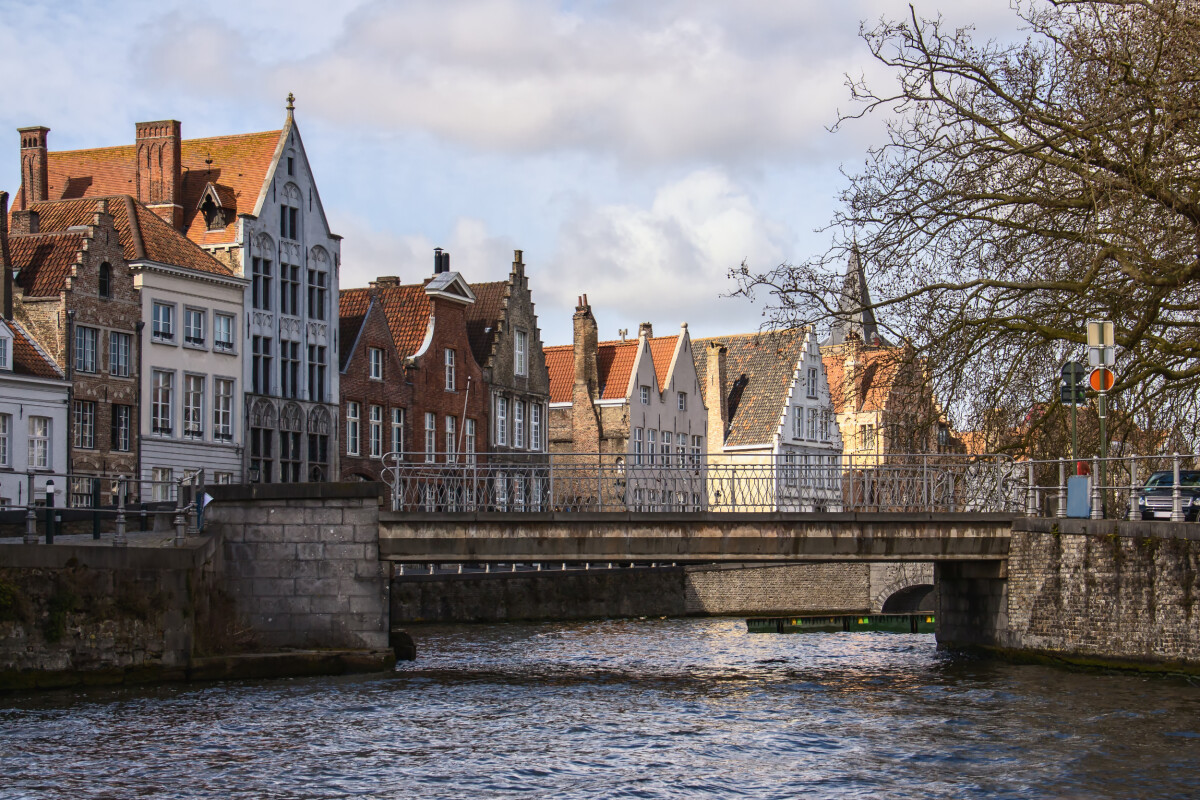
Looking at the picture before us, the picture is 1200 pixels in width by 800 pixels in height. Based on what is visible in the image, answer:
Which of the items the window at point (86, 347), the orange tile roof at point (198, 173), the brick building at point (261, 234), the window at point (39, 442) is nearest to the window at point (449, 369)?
the brick building at point (261, 234)

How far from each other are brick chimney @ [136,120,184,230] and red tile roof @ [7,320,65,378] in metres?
10.2

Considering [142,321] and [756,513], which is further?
[142,321]

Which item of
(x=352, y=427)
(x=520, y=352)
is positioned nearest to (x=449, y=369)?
(x=520, y=352)

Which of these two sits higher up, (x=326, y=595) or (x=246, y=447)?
(x=246, y=447)

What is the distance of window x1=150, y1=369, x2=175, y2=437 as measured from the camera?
163 ft

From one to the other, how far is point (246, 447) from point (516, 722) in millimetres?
30232

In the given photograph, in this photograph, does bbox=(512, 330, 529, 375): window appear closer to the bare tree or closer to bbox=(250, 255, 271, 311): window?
bbox=(250, 255, 271, 311): window

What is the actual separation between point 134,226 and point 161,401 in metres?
5.32

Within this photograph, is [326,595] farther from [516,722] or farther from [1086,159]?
[1086,159]

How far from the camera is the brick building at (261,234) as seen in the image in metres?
54.1

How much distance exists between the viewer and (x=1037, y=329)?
2809 centimetres

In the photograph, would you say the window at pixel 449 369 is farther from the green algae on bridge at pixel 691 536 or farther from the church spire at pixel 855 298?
the church spire at pixel 855 298

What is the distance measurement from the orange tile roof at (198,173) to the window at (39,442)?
36.0ft

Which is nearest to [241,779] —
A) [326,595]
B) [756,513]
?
[326,595]
